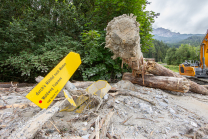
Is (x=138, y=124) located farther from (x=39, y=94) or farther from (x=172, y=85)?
(x=172, y=85)

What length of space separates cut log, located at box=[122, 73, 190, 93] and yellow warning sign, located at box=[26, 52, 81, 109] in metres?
3.09

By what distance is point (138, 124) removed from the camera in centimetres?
179

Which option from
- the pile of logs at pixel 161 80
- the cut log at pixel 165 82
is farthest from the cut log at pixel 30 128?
the cut log at pixel 165 82

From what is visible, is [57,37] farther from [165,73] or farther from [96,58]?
[165,73]

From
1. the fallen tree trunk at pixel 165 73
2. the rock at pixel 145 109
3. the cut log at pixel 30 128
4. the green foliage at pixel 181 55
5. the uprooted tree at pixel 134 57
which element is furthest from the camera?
the green foliage at pixel 181 55

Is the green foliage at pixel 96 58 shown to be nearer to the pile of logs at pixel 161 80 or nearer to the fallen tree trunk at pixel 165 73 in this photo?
the pile of logs at pixel 161 80

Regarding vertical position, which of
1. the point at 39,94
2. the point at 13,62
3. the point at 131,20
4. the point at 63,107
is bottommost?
the point at 63,107

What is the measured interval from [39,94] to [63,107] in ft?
1.67

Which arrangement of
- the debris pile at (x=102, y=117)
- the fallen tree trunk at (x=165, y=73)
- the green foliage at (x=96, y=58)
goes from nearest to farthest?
the debris pile at (x=102, y=117), the fallen tree trunk at (x=165, y=73), the green foliage at (x=96, y=58)

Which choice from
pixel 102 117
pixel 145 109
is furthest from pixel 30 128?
pixel 145 109

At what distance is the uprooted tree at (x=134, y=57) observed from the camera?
2.57 metres

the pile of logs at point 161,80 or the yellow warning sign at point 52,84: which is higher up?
the yellow warning sign at point 52,84

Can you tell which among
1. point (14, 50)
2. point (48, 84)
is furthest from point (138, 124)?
point (14, 50)

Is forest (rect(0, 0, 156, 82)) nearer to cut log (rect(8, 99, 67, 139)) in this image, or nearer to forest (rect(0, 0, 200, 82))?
forest (rect(0, 0, 200, 82))
